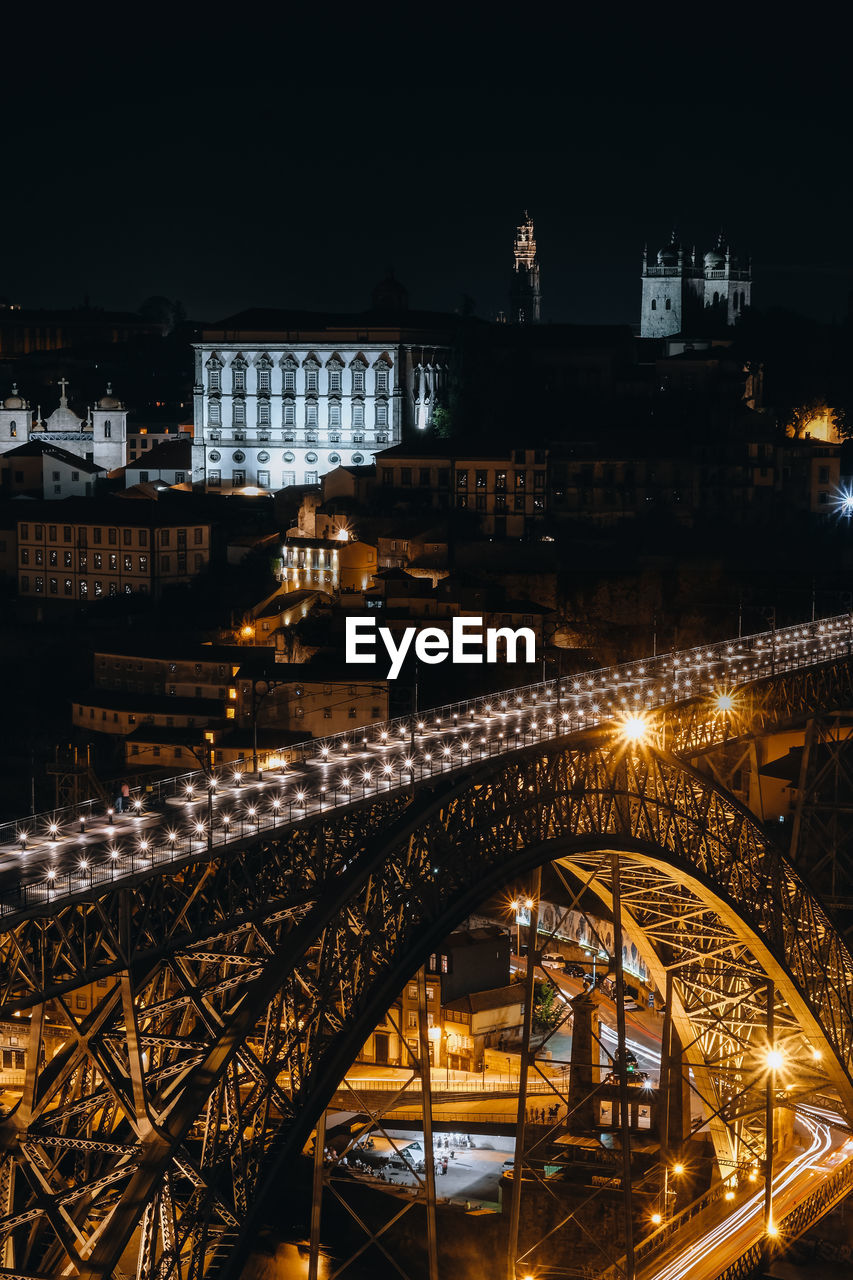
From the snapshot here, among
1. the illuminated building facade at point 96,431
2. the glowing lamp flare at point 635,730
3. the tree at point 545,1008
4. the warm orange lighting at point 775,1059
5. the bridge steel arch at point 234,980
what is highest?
the illuminated building facade at point 96,431

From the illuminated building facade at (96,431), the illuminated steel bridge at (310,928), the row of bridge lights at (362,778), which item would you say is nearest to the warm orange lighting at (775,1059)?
the illuminated steel bridge at (310,928)

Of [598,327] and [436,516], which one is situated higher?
[598,327]

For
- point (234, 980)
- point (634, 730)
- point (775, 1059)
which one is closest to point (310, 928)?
point (234, 980)

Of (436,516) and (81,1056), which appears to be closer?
(81,1056)

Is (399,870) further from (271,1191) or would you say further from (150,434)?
(150,434)

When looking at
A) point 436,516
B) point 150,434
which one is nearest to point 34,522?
point 436,516

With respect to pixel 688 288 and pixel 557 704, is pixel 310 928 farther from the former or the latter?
pixel 688 288

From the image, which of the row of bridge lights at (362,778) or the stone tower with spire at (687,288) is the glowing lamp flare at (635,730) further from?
the stone tower with spire at (687,288)
